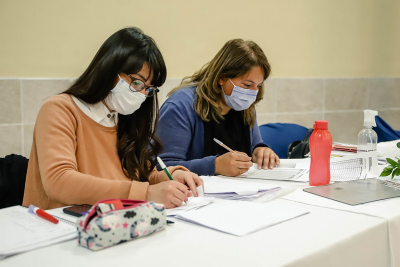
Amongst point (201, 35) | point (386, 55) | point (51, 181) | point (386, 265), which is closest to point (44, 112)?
point (51, 181)

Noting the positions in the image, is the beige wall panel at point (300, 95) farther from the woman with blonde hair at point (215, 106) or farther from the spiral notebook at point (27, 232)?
the spiral notebook at point (27, 232)

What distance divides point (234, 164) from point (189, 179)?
0.34 meters

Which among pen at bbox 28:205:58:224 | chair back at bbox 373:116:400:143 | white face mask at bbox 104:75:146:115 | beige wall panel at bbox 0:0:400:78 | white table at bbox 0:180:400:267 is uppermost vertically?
beige wall panel at bbox 0:0:400:78

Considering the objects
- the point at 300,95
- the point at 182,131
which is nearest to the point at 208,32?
the point at 300,95

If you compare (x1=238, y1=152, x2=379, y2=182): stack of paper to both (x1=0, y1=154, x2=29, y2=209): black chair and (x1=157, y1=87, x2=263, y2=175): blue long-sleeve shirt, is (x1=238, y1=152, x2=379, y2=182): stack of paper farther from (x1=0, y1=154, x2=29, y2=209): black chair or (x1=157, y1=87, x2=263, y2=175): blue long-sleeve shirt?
Answer: (x1=0, y1=154, x2=29, y2=209): black chair

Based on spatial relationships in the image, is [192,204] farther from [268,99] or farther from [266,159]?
[268,99]

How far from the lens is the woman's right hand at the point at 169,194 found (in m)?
1.14

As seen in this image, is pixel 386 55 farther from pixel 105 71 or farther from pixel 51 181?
pixel 51 181

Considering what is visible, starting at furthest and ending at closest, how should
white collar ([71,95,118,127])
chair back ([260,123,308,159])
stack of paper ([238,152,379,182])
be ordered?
1. chair back ([260,123,308,159])
2. stack of paper ([238,152,379,182])
3. white collar ([71,95,118,127])

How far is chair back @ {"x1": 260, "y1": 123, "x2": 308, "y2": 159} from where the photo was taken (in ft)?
8.82

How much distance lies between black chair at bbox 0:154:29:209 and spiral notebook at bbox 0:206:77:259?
1.00 feet

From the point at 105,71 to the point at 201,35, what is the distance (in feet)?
4.96

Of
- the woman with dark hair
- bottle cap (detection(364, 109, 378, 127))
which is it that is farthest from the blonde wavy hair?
bottle cap (detection(364, 109, 378, 127))

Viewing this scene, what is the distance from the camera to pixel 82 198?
45.7 inches
